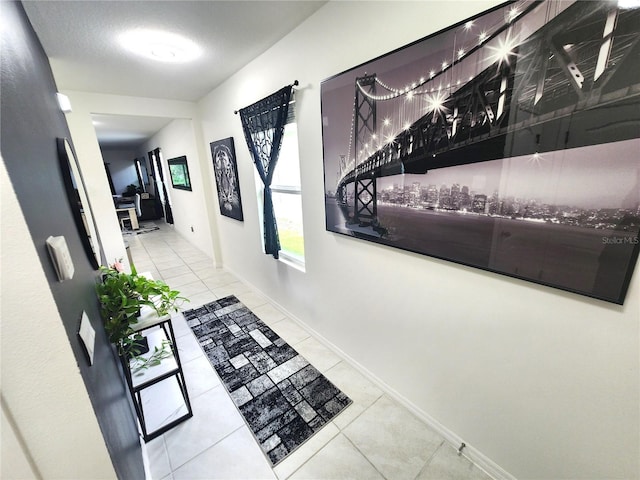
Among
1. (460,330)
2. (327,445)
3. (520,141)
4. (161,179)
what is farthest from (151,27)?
(161,179)

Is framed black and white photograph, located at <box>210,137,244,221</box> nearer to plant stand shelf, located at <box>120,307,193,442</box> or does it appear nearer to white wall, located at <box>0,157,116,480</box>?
plant stand shelf, located at <box>120,307,193,442</box>

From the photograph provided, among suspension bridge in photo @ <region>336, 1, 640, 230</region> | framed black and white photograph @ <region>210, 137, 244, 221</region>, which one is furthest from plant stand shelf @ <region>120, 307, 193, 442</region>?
framed black and white photograph @ <region>210, 137, 244, 221</region>

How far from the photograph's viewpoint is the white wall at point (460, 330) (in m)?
0.92

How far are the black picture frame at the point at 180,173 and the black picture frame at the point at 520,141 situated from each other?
13.4 feet

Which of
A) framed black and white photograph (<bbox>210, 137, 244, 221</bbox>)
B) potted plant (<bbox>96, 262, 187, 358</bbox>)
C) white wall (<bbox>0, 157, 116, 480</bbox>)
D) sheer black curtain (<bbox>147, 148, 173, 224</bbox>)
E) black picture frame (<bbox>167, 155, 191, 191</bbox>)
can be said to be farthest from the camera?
sheer black curtain (<bbox>147, 148, 173, 224</bbox>)

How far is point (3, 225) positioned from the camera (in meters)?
0.47

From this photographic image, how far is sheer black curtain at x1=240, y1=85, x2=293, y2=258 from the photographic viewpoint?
1993mm

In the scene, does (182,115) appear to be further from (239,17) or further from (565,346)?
(565,346)

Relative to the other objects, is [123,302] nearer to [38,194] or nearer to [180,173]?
[38,194]

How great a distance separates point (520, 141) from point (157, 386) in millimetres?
2554

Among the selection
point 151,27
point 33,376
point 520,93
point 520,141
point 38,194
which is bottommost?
point 33,376

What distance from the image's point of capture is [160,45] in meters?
1.91

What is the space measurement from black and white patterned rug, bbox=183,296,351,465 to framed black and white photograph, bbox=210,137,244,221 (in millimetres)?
1348

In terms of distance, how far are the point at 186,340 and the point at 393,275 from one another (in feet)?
6.70
